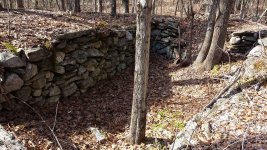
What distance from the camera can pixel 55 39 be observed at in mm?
7305

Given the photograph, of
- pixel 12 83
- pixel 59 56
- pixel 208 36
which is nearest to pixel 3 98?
pixel 12 83

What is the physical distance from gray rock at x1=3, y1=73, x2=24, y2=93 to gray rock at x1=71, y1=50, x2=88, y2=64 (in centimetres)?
188

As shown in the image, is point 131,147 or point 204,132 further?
point 131,147

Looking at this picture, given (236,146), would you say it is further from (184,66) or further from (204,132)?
(184,66)

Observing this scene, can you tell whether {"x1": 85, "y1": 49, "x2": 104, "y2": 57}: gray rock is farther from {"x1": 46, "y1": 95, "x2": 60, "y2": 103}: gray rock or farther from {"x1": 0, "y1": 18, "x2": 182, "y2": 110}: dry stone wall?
{"x1": 46, "y1": 95, "x2": 60, "y2": 103}: gray rock

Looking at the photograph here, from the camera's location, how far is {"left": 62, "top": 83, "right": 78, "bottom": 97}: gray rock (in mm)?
7590

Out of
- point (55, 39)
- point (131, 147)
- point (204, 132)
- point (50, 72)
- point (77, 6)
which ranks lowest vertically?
point (131, 147)

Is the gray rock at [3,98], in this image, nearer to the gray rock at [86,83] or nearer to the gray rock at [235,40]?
the gray rock at [86,83]

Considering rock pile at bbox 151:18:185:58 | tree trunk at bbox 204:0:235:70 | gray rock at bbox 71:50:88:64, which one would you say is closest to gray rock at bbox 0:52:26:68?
gray rock at bbox 71:50:88:64

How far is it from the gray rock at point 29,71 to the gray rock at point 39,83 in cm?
22

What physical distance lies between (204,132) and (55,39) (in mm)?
4103

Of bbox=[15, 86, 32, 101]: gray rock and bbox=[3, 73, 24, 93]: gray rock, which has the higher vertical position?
bbox=[3, 73, 24, 93]: gray rock

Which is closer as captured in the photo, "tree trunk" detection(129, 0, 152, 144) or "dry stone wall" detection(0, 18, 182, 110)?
"tree trunk" detection(129, 0, 152, 144)

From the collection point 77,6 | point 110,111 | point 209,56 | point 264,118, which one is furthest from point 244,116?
point 77,6
